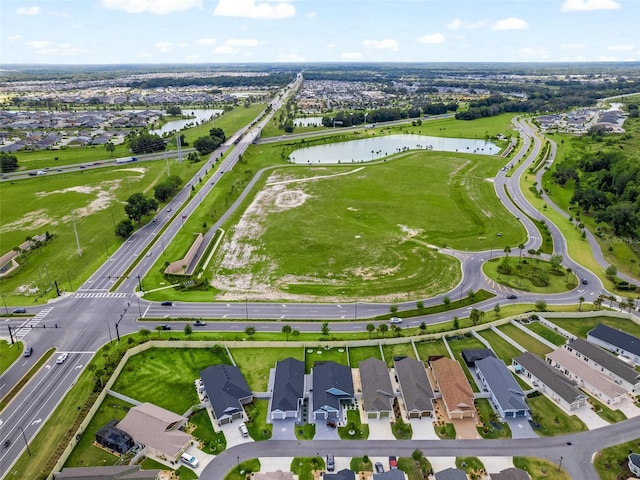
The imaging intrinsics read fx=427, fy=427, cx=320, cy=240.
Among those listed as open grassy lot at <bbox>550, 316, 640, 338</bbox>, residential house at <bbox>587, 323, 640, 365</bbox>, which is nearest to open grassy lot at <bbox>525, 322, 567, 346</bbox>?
open grassy lot at <bbox>550, 316, 640, 338</bbox>

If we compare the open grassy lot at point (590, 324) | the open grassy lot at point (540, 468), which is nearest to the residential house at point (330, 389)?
the open grassy lot at point (540, 468)


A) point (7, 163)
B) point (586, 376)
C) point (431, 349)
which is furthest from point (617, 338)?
point (7, 163)

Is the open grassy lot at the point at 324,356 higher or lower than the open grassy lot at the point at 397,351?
lower

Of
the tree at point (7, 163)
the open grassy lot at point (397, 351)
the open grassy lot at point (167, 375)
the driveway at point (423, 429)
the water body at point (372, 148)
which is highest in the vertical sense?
the tree at point (7, 163)

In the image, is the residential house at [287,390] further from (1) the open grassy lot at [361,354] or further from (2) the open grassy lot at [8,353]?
(2) the open grassy lot at [8,353]

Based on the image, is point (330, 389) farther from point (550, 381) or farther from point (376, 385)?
point (550, 381)

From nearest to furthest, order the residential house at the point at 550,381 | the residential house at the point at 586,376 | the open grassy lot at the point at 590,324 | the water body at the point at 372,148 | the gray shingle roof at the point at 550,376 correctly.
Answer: the residential house at the point at 550,381 → the gray shingle roof at the point at 550,376 → the residential house at the point at 586,376 → the open grassy lot at the point at 590,324 → the water body at the point at 372,148
